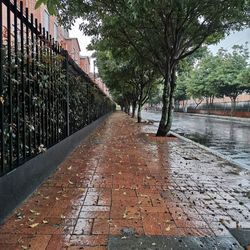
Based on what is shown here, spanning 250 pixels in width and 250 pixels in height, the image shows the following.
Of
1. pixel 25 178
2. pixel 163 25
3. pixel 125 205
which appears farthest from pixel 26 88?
pixel 163 25

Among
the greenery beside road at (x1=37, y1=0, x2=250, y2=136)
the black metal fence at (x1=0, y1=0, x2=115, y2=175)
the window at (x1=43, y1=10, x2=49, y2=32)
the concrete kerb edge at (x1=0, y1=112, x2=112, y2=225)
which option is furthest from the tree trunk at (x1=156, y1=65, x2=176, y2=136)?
the window at (x1=43, y1=10, x2=49, y2=32)

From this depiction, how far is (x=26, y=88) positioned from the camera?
5.08 metres

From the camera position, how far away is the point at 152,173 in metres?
6.68

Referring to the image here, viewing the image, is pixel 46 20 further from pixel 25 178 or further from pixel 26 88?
pixel 25 178

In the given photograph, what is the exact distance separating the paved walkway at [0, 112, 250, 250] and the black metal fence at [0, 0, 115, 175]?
69 centimetres

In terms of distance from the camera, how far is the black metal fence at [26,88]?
4.27 meters

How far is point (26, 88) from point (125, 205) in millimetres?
2182

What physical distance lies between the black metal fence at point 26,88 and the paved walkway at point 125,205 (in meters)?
0.69

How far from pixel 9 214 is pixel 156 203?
1852mm

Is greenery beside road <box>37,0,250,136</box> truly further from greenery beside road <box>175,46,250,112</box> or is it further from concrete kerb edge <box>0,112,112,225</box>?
greenery beside road <box>175,46,250,112</box>

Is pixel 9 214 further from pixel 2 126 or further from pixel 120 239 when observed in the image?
pixel 120 239

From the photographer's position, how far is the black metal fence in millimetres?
4266

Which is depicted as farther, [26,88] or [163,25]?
[163,25]

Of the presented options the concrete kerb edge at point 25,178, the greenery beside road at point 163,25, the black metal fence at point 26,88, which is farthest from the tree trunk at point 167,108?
the concrete kerb edge at point 25,178
